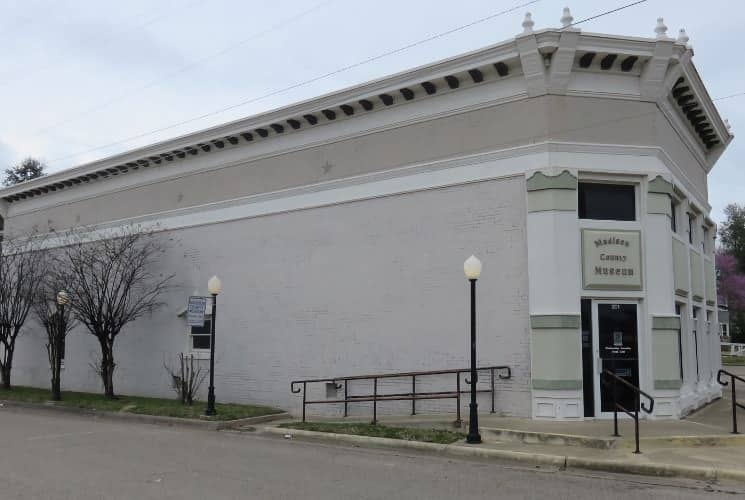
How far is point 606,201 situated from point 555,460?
20.0 feet

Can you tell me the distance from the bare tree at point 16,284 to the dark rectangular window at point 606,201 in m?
18.5

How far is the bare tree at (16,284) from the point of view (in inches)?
938

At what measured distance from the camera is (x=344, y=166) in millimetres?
17422

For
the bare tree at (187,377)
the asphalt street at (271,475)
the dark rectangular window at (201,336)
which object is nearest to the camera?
the asphalt street at (271,475)

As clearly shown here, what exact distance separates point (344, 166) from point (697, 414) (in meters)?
9.84

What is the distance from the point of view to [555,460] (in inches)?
408

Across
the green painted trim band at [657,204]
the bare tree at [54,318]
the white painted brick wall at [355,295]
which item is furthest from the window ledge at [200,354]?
the green painted trim band at [657,204]

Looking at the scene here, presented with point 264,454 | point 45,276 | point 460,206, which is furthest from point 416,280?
point 45,276

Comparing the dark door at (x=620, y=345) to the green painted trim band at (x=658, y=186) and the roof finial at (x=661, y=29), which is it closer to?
the green painted trim band at (x=658, y=186)

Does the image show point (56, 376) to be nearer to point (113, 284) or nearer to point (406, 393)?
point (113, 284)

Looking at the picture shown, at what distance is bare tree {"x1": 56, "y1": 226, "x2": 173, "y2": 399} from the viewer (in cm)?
2062

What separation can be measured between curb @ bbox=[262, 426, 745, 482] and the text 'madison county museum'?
272 cm

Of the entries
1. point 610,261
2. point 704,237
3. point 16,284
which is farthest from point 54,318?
point 704,237

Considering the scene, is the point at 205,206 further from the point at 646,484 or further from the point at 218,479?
the point at 646,484
